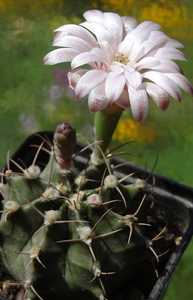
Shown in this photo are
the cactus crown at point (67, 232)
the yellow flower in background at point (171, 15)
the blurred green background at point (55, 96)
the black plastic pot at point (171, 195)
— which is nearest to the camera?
the cactus crown at point (67, 232)

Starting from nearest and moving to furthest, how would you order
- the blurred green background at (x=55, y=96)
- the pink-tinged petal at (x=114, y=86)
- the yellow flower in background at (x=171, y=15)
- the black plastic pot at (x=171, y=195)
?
the pink-tinged petal at (x=114, y=86) → the black plastic pot at (x=171, y=195) → the blurred green background at (x=55, y=96) → the yellow flower in background at (x=171, y=15)

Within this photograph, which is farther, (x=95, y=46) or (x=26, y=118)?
(x=26, y=118)

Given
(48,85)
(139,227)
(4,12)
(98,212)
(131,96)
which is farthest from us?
(48,85)

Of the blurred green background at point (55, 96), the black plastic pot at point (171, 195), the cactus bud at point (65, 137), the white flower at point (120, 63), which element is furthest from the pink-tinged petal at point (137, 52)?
the blurred green background at point (55, 96)

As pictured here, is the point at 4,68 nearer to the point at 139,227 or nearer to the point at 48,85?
the point at 48,85

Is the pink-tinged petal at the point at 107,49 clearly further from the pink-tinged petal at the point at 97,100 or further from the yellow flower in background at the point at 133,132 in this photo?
the yellow flower in background at the point at 133,132

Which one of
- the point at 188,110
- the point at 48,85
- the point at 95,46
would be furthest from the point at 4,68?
the point at 95,46

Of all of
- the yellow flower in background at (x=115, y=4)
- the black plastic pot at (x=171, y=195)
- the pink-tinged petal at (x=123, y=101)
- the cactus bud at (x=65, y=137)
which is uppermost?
the pink-tinged petal at (x=123, y=101)
